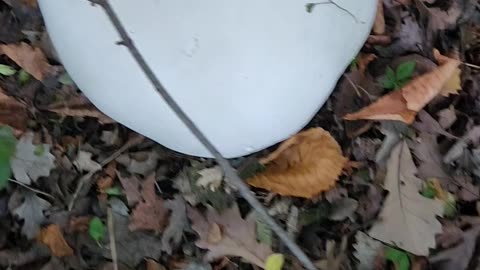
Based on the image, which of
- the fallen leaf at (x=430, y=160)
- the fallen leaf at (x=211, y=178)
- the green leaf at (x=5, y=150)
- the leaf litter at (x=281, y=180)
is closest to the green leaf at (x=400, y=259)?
the leaf litter at (x=281, y=180)

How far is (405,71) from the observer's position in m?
1.69

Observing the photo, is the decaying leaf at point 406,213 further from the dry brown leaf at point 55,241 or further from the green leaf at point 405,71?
the dry brown leaf at point 55,241

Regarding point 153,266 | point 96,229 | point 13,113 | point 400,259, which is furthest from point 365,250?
point 13,113

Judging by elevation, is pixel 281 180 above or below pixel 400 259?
above

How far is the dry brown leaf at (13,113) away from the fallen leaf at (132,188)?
0.23 meters

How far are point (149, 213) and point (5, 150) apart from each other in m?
0.32

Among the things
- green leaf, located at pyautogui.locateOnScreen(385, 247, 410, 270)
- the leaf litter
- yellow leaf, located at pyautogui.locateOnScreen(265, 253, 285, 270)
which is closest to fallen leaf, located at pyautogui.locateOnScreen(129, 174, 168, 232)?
the leaf litter

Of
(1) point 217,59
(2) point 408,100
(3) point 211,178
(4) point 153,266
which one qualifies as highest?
(1) point 217,59

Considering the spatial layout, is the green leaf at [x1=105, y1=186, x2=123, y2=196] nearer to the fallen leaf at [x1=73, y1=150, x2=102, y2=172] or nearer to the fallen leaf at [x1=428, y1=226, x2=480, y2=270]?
the fallen leaf at [x1=73, y1=150, x2=102, y2=172]

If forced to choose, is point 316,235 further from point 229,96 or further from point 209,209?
point 229,96

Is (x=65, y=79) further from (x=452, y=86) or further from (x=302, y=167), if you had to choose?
(x=452, y=86)

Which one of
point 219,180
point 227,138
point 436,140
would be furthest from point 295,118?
point 436,140

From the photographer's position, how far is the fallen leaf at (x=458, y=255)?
1.57 meters

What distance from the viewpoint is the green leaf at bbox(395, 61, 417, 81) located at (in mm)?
1683
